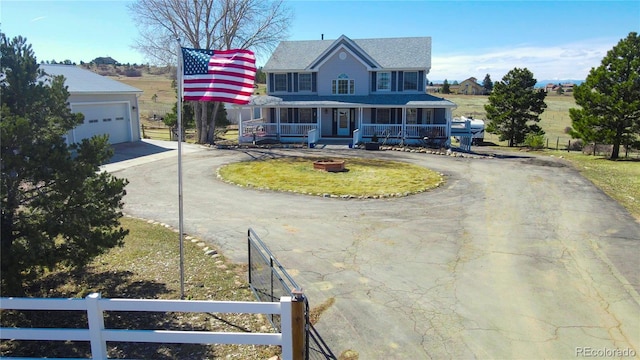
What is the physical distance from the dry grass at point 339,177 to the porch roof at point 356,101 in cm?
801

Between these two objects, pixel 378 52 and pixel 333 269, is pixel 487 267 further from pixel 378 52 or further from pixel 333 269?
pixel 378 52

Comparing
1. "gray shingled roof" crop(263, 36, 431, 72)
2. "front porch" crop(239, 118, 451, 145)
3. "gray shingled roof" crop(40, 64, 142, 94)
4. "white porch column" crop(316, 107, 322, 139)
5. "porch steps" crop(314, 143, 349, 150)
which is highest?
"gray shingled roof" crop(263, 36, 431, 72)

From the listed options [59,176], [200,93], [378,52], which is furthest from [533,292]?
[378,52]

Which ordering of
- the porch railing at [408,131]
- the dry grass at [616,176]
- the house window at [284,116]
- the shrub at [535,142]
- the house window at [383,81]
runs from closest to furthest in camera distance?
the dry grass at [616,176] < the porch railing at [408,131] < the shrub at [535,142] < the house window at [383,81] < the house window at [284,116]

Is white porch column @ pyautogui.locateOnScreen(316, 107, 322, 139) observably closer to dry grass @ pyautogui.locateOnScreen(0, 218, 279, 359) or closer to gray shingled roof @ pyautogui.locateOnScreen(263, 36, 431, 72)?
gray shingled roof @ pyautogui.locateOnScreen(263, 36, 431, 72)

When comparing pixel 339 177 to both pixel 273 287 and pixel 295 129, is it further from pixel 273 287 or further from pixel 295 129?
pixel 295 129

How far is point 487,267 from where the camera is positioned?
30.7 ft

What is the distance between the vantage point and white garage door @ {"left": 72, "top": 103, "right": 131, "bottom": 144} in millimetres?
24714

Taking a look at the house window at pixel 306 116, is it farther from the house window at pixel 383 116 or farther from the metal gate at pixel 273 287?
the metal gate at pixel 273 287

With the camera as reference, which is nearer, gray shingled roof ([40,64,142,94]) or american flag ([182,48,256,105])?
american flag ([182,48,256,105])

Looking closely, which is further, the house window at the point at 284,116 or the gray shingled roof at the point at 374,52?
the house window at the point at 284,116

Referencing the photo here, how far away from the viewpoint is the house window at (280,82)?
34.1 meters

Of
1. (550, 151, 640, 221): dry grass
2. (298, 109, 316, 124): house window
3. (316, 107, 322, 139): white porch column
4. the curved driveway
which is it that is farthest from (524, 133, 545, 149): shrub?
(298, 109, 316, 124): house window

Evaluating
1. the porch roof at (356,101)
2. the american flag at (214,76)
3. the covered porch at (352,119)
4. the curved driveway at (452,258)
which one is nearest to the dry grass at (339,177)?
the curved driveway at (452,258)
